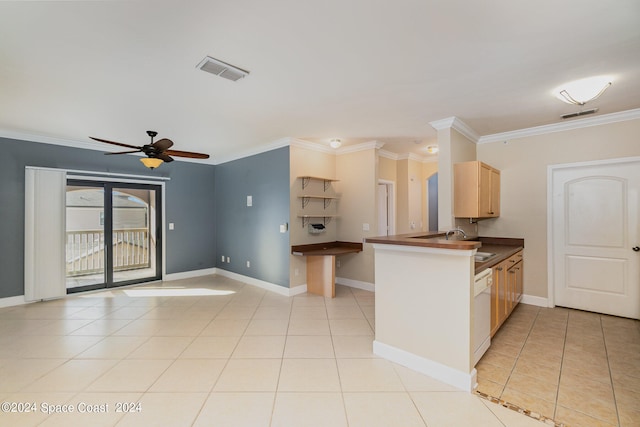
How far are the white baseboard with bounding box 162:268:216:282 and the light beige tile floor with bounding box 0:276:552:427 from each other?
5.96ft

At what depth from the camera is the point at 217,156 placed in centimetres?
615

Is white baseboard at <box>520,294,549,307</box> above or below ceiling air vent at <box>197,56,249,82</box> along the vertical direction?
below

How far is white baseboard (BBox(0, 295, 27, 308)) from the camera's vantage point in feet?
14.1

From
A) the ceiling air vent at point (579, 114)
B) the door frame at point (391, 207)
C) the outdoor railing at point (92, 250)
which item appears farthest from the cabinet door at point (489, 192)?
the outdoor railing at point (92, 250)

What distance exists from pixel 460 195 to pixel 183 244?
17.8 ft

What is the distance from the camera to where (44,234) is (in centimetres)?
454

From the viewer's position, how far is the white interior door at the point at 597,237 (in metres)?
3.58

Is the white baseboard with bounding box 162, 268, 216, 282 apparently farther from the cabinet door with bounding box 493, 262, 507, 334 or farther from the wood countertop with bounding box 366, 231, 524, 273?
the cabinet door with bounding box 493, 262, 507, 334

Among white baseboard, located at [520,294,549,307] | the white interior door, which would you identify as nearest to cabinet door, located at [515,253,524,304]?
white baseboard, located at [520,294,549,307]

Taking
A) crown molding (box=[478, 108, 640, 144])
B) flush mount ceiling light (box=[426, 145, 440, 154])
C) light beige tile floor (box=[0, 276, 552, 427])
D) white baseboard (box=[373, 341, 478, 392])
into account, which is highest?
flush mount ceiling light (box=[426, 145, 440, 154])

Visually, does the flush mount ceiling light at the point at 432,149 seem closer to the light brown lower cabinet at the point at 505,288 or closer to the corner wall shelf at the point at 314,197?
the corner wall shelf at the point at 314,197

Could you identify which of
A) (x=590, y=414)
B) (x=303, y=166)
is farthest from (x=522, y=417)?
(x=303, y=166)

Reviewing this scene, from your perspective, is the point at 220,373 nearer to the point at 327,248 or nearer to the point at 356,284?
the point at 327,248

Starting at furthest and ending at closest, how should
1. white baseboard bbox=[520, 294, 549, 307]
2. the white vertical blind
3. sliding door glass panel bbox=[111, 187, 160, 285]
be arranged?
sliding door glass panel bbox=[111, 187, 160, 285]
the white vertical blind
white baseboard bbox=[520, 294, 549, 307]
